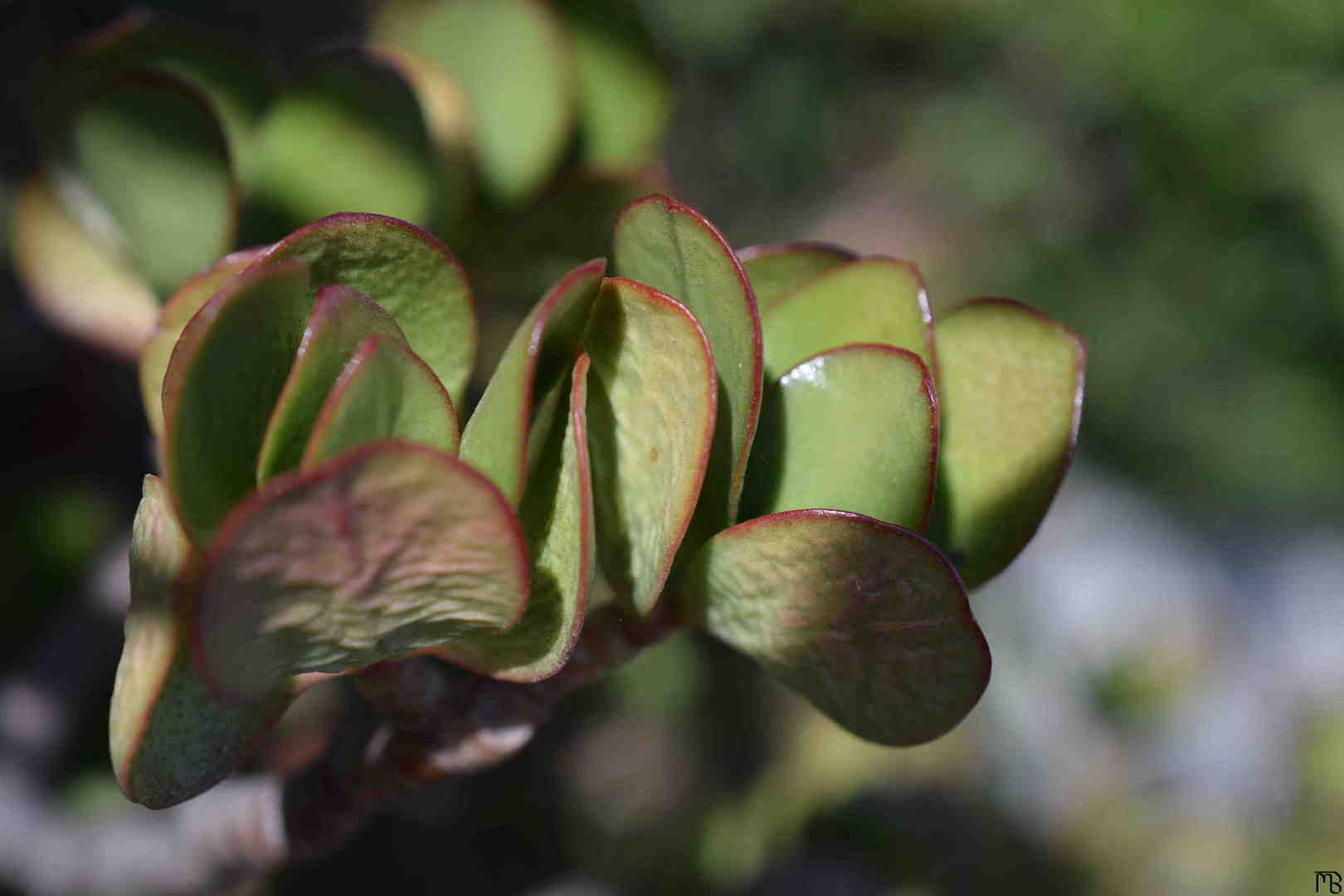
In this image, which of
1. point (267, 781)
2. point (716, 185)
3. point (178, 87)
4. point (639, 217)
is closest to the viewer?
point (639, 217)

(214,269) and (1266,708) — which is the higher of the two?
(214,269)

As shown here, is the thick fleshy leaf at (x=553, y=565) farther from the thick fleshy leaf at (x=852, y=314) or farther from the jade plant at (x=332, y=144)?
the jade plant at (x=332, y=144)

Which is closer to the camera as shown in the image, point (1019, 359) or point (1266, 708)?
point (1019, 359)

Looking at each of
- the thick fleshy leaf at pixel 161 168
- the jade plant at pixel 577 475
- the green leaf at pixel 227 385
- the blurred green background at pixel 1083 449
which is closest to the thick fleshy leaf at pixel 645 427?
the jade plant at pixel 577 475

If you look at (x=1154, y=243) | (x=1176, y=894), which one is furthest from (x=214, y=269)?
(x=1154, y=243)

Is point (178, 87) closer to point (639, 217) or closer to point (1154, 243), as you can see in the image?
point (639, 217)

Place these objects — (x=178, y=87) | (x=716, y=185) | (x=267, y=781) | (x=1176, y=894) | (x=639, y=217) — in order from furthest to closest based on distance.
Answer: (x=716, y=185), (x=1176, y=894), (x=267, y=781), (x=178, y=87), (x=639, y=217)

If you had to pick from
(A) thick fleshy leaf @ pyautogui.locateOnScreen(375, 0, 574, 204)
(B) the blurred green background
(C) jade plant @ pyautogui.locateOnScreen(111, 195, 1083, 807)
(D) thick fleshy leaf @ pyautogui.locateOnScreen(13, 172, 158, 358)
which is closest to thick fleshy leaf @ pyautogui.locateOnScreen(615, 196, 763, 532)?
(C) jade plant @ pyautogui.locateOnScreen(111, 195, 1083, 807)

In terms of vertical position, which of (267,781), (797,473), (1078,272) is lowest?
(1078,272)
